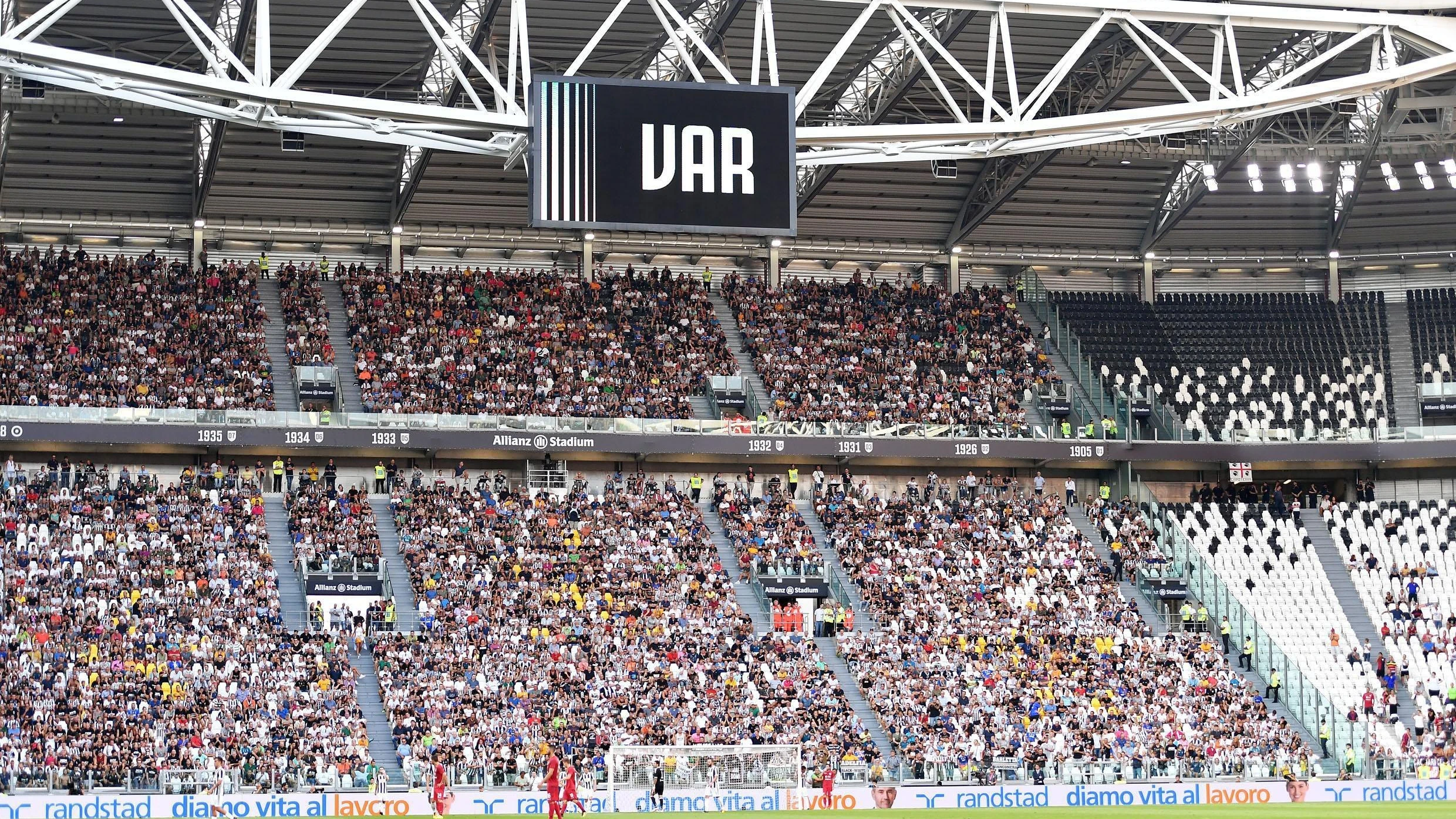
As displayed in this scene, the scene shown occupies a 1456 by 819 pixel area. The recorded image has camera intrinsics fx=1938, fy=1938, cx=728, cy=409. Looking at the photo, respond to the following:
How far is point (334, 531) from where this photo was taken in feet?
176

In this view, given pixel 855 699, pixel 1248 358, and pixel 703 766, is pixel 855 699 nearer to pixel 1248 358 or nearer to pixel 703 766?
pixel 703 766

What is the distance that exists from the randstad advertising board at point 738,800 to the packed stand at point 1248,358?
20.2m

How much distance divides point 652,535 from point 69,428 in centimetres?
1659

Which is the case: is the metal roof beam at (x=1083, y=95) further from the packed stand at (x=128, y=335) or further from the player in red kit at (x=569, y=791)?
the player in red kit at (x=569, y=791)

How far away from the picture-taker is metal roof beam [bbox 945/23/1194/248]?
56469mm

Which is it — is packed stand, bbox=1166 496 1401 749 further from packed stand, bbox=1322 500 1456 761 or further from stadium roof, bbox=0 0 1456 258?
stadium roof, bbox=0 0 1456 258

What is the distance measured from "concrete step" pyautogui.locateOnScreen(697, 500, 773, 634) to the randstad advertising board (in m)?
9.54

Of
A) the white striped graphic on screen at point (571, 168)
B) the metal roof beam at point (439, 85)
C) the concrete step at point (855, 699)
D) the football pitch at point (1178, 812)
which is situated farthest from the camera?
the metal roof beam at point (439, 85)

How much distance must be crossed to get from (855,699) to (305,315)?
22.9 meters

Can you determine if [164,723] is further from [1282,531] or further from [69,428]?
[1282,531]

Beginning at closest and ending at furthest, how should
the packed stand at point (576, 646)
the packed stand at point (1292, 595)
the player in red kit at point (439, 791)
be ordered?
the player in red kit at point (439, 791)
the packed stand at point (576, 646)
the packed stand at point (1292, 595)

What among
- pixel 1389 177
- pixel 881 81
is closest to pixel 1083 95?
pixel 881 81

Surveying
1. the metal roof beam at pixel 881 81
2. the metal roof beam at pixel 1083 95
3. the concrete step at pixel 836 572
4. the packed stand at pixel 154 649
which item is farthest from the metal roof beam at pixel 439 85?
the metal roof beam at pixel 1083 95

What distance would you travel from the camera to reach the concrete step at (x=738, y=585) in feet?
176
